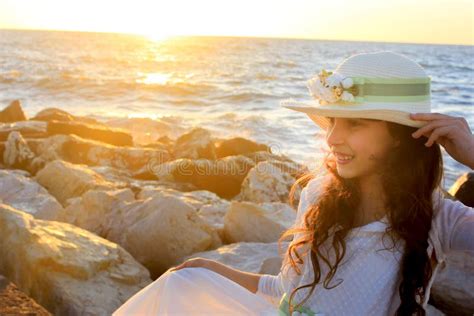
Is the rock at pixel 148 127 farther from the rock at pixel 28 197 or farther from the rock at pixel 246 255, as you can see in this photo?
the rock at pixel 246 255

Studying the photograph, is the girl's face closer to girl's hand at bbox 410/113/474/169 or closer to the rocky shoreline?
girl's hand at bbox 410/113/474/169

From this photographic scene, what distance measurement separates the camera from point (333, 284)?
202cm

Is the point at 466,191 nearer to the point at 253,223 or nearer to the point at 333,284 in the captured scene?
the point at 253,223

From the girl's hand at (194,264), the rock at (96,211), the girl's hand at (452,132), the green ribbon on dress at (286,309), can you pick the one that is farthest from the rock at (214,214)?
the girl's hand at (452,132)

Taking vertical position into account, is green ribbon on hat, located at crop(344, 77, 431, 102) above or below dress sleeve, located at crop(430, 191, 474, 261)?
above

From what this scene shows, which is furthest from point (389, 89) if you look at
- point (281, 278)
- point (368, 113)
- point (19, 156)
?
point (19, 156)

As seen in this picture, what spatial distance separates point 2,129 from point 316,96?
9.16 m

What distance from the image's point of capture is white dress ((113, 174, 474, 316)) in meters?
1.90

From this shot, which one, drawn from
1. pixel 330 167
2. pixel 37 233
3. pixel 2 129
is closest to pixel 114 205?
pixel 37 233

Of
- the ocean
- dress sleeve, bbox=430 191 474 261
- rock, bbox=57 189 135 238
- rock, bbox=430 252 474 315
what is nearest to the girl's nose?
dress sleeve, bbox=430 191 474 261

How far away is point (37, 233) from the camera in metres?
3.67

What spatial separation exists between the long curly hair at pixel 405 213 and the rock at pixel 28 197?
3685 mm

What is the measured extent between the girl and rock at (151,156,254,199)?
4995 millimetres

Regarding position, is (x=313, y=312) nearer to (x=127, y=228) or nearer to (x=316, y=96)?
(x=316, y=96)
